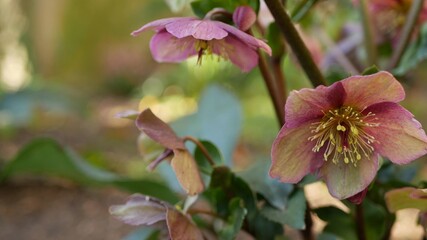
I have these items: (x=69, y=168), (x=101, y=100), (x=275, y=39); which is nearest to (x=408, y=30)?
(x=275, y=39)

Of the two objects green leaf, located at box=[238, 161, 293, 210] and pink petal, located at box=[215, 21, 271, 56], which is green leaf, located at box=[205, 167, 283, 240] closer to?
green leaf, located at box=[238, 161, 293, 210]

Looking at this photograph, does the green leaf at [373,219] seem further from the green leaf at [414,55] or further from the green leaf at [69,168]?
the green leaf at [69,168]

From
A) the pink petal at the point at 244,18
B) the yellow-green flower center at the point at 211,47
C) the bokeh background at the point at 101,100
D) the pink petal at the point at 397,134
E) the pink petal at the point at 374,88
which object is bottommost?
the bokeh background at the point at 101,100

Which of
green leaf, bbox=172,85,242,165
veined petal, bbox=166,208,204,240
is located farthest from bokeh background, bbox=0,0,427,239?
veined petal, bbox=166,208,204,240

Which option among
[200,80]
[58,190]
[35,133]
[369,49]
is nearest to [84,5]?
[200,80]

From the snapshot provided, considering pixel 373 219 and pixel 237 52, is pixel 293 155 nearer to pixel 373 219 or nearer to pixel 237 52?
pixel 237 52

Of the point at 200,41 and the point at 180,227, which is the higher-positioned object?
the point at 200,41

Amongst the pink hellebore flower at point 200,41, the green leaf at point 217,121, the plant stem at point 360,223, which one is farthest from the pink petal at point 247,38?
the green leaf at point 217,121
